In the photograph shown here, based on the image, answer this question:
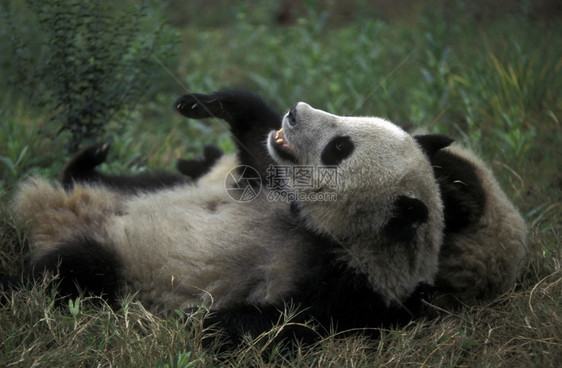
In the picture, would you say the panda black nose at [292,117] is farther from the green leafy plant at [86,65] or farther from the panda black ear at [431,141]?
the green leafy plant at [86,65]

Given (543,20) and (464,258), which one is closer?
(464,258)

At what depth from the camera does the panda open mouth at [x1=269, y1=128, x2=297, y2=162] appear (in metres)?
3.62

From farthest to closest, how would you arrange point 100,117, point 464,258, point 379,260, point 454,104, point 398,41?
point 398,41 < point 454,104 < point 100,117 < point 464,258 < point 379,260

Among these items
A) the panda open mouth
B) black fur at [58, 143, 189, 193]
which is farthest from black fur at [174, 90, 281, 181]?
black fur at [58, 143, 189, 193]

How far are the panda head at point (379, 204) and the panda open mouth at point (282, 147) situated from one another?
0.69 feet

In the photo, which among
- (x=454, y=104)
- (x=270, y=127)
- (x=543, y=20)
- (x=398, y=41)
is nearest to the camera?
(x=270, y=127)

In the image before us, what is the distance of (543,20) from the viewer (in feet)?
24.0

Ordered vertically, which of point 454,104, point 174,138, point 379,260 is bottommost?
point 174,138

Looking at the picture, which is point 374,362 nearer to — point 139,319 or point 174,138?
point 139,319

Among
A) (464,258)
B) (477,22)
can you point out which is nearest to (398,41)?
(477,22)

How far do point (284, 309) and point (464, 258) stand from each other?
1.10 m

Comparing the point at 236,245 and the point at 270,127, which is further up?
the point at 270,127

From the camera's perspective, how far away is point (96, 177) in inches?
173

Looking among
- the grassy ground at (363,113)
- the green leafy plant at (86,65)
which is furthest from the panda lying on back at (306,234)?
the green leafy plant at (86,65)
